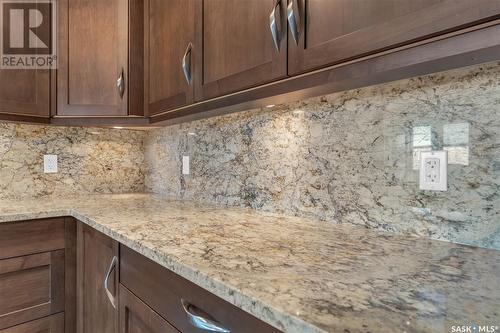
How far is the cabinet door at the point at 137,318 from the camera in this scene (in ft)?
2.48

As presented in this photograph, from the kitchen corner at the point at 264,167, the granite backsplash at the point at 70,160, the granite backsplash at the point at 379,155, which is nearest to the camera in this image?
the kitchen corner at the point at 264,167

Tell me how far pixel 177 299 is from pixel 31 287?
0.98 m

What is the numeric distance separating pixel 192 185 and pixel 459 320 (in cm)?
142

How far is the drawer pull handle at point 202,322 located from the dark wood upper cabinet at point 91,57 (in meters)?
1.20

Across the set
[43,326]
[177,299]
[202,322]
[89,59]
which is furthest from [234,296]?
[89,59]

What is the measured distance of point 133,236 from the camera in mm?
841

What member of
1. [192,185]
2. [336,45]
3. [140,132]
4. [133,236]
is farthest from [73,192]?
[336,45]

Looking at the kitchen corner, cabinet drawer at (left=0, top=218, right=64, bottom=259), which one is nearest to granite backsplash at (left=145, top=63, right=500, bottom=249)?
the kitchen corner

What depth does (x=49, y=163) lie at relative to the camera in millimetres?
1821

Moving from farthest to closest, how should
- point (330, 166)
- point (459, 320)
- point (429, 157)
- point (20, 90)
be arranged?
point (20, 90) < point (330, 166) < point (429, 157) < point (459, 320)

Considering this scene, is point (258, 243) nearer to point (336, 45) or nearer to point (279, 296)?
point (279, 296)

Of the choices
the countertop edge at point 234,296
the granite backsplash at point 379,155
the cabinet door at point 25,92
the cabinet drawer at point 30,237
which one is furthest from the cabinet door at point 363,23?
the cabinet door at point 25,92

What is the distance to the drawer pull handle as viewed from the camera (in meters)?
0.58

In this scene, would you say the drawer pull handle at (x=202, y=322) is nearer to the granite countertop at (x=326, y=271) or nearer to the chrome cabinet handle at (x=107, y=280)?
the granite countertop at (x=326, y=271)
